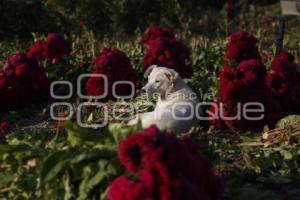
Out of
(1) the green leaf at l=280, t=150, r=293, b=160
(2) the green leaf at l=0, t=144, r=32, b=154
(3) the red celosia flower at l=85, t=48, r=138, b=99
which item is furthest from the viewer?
(3) the red celosia flower at l=85, t=48, r=138, b=99

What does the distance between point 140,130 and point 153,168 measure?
40 centimetres

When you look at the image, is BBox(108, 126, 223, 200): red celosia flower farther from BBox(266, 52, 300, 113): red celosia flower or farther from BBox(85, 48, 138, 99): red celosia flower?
BBox(85, 48, 138, 99): red celosia flower

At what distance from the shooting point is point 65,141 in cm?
382

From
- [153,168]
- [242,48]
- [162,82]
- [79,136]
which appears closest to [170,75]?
[162,82]

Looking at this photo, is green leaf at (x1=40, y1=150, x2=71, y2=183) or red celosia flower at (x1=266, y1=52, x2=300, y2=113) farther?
red celosia flower at (x1=266, y1=52, x2=300, y2=113)

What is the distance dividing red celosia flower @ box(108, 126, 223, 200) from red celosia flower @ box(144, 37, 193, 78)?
3.70 m

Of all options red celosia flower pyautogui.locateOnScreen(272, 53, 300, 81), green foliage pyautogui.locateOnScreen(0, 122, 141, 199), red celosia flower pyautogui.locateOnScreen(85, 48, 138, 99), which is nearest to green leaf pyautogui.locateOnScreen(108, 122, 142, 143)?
green foliage pyautogui.locateOnScreen(0, 122, 141, 199)

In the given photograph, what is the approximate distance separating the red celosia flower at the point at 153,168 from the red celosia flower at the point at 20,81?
401cm

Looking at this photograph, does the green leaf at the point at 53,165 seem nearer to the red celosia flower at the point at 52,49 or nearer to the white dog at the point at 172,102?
the white dog at the point at 172,102

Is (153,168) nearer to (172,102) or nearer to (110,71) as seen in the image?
(172,102)

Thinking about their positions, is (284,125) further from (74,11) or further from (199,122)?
(74,11)

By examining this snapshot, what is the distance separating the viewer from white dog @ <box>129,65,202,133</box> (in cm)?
537

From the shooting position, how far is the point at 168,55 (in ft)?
22.9

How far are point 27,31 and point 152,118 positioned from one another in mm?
7565
